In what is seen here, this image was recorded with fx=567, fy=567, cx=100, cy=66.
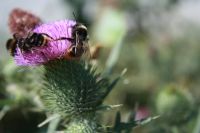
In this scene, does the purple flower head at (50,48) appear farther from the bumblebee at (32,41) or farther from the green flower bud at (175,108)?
the green flower bud at (175,108)

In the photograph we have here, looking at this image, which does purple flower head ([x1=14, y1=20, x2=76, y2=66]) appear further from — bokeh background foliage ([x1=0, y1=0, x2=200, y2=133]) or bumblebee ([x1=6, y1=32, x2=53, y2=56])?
bokeh background foliage ([x1=0, y1=0, x2=200, y2=133])

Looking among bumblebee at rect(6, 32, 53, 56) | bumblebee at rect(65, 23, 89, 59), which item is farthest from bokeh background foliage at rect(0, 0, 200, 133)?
bumblebee at rect(65, 23, 89, 59)

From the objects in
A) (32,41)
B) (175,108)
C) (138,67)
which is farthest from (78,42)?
(138,67)

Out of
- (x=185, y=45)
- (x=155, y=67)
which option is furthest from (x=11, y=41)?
(x=185, y=45)

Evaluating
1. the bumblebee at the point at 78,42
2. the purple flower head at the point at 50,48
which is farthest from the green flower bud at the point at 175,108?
the purple flower head at the point at 50,48

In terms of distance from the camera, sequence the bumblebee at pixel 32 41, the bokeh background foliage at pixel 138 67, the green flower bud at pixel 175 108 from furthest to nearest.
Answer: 1. the green flower bud at pixel 175 108
2. the bokeh background foliage at pixel 138 67
3. the bumblebee at pixel 32 41

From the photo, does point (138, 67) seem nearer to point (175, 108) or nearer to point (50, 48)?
point (175, 108)
